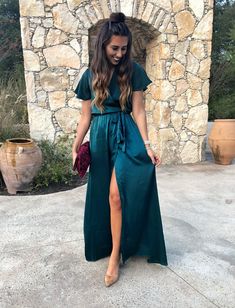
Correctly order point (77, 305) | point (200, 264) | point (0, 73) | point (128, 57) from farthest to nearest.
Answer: point (0, 73) < point (200, 264) < point (128, 57) < point (77, 305)

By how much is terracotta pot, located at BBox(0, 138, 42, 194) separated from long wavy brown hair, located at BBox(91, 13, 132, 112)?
1806 mm

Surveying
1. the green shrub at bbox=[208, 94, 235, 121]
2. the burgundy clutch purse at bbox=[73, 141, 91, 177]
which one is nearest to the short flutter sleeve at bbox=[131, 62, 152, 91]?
the burgundy clutch purse at bbox=[73, 141, 91, 177]

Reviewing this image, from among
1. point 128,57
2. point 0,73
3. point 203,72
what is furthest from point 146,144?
point 0,73

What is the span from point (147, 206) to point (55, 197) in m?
1.71

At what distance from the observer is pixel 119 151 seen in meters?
1.72

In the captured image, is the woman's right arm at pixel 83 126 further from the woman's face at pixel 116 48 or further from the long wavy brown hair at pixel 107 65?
the woman's face at pixel 116 48

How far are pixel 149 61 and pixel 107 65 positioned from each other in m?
3.36

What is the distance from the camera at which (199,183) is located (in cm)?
376

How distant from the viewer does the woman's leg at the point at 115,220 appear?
1.70 m

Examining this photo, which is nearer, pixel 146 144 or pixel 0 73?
pixel 146 144

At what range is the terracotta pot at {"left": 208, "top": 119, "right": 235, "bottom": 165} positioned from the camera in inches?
174

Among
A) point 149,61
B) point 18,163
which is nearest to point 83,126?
point 18,163

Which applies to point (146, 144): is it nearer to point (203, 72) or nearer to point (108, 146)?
point (108, 146)

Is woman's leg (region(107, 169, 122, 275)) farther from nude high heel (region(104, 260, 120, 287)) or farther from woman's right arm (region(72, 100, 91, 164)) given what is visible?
woman's right arm (region(72, 100, 91, 164))
